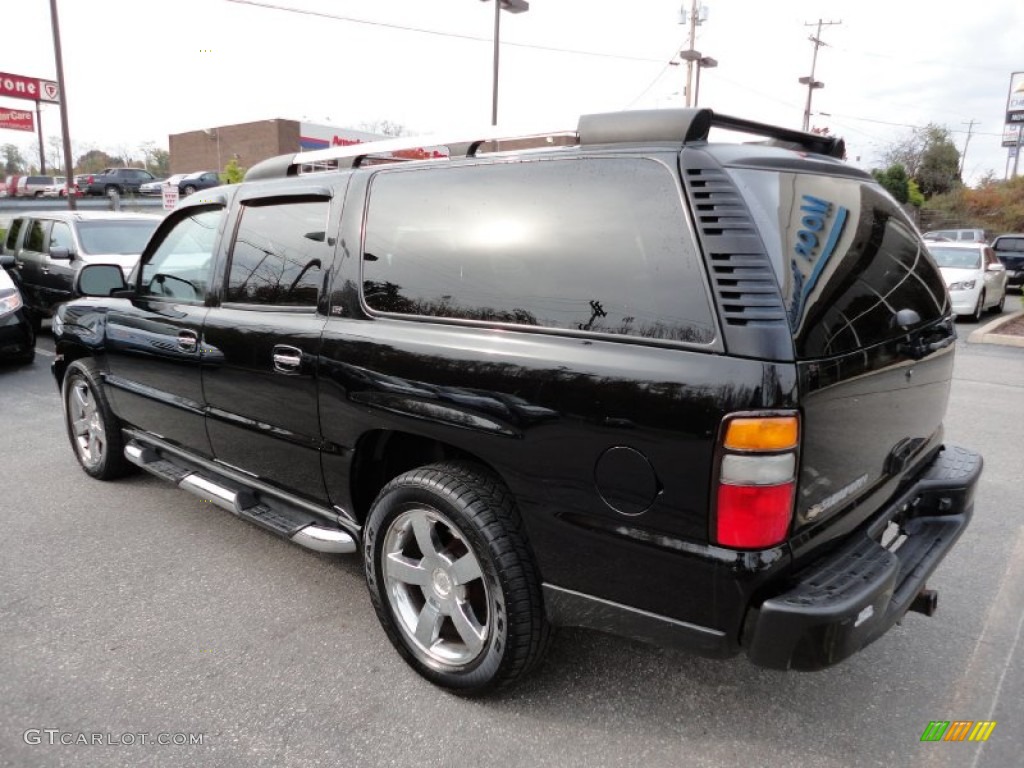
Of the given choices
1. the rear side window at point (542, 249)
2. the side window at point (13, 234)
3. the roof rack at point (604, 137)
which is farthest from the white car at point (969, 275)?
the side window at point (13, 234)

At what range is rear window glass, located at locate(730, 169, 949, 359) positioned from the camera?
6.52ft

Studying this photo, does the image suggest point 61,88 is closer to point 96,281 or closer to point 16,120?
point 96,281

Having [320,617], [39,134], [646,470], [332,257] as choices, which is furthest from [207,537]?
[39,134]

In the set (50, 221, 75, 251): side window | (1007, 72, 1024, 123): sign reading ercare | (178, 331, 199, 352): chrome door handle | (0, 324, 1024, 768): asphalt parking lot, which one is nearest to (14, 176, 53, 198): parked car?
(50, 221, 75, 251): side window

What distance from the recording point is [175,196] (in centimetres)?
1580

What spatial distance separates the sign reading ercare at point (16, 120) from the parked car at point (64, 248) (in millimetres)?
35763

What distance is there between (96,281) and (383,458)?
8.30ft

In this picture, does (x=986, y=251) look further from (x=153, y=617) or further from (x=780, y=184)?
(x=153, y=617)

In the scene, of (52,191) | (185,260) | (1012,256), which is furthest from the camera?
(52,191)

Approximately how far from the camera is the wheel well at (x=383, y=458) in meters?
2.78

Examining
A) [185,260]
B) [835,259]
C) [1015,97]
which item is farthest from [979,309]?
[1015,97]

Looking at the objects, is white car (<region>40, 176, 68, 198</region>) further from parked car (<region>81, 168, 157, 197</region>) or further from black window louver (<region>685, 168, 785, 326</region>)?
black window louver (<region>685, 168, 785, 326</region>)

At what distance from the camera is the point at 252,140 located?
172ft

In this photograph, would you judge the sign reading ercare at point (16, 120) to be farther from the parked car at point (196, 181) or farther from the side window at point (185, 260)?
the side window at point (185, 260)
